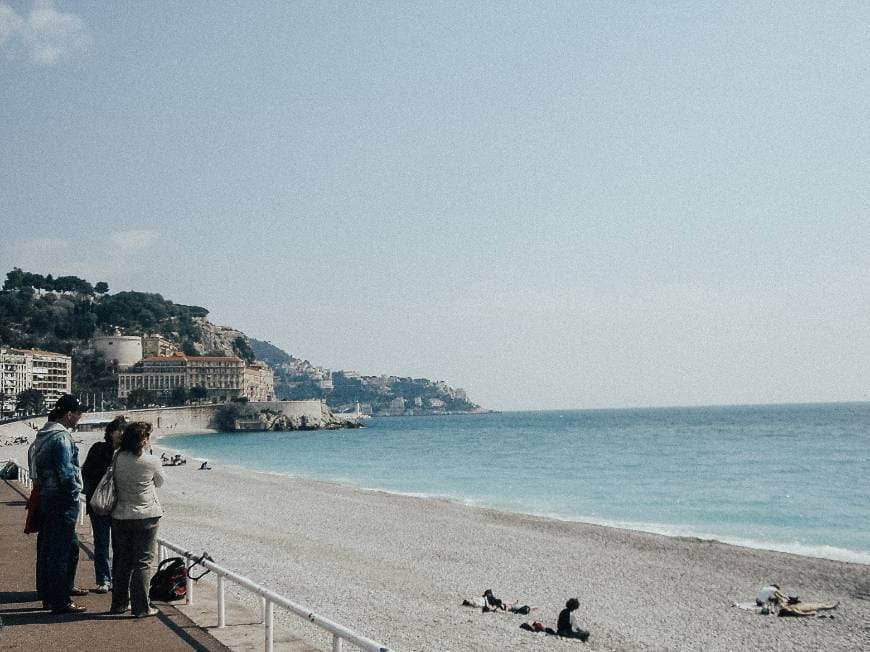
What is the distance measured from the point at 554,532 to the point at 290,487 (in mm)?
16591

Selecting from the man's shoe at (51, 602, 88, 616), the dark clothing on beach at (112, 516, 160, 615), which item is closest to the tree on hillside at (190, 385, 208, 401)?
the man's shoe at (51, 602, 88, 616)

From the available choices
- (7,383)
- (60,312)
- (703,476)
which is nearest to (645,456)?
(703,476)

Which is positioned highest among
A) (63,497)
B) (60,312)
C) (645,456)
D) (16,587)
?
(60,312)

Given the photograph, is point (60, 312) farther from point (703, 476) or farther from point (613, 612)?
point (613, 612)

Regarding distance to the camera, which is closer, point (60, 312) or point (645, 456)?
point (645, 456)

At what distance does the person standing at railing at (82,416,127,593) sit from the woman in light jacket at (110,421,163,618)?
1074mm

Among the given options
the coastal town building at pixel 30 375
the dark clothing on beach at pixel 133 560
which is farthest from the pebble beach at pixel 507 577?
the coastal town building at pixel 30 375

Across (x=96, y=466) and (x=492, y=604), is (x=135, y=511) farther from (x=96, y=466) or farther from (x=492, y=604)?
(x=492, y=604)

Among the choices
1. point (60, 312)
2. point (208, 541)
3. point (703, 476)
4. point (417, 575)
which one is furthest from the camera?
point (60, 312)

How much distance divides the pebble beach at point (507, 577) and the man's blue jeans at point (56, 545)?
3177 millimetres

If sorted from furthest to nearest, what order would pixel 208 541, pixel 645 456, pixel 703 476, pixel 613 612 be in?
pixel 645 456 < pixel 703 476 < pixel 208 541 < pixel 613 612

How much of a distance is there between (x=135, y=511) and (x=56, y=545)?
89cm

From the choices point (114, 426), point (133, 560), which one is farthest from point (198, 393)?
point (133, 560)

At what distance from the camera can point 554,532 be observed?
2130 centimetres
